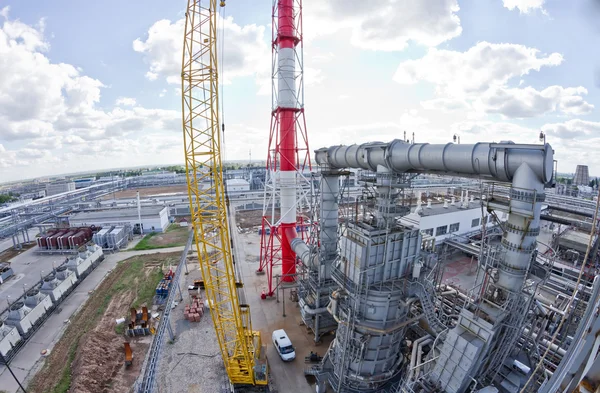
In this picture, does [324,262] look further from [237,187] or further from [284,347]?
[237,187]

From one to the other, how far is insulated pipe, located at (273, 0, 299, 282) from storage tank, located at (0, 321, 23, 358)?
2084 centimetres

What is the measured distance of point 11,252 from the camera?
40.9 metres

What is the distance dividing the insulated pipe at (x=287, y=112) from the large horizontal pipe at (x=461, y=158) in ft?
32.6

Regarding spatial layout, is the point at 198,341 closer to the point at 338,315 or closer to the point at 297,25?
the point at 338,315

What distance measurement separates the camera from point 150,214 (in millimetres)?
49031

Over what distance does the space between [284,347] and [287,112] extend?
61.2ft

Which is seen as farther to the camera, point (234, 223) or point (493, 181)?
point (234, 223)

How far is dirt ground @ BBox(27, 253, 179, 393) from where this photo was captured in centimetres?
1722

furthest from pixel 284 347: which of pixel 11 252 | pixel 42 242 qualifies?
pixel 11 252

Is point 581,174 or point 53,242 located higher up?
point 581,174

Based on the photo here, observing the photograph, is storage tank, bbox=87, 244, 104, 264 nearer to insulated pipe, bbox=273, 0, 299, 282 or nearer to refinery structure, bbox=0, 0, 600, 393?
refinery structure, bbox=0, 0, 600, 393

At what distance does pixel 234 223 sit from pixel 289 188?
29.8 m

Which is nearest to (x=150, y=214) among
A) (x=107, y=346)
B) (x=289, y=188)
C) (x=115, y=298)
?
(x=115, y=298)

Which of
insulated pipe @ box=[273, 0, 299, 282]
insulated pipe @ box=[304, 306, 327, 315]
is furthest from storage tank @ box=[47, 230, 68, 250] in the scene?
insulated pipe @ box=[304, 306, 327, 315]
